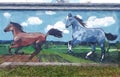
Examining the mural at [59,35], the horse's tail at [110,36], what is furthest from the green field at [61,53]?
the horse's tail at [110,36]

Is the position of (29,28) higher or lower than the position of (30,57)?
higher

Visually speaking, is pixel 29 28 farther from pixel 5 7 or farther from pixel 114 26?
pixel 114 26

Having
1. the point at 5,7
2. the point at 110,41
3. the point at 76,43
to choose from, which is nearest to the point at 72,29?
the point at 76,43

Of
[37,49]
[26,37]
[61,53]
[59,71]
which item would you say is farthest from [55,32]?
[59,71]

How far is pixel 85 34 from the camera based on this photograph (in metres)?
13.2

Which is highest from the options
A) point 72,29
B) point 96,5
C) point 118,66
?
point 96,5

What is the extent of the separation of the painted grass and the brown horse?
105 centimetres

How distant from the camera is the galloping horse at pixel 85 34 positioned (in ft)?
42.9

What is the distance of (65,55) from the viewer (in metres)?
13.0

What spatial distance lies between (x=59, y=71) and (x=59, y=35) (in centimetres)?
189

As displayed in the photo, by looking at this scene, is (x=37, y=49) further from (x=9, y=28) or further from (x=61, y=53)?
(x=9, y=28)

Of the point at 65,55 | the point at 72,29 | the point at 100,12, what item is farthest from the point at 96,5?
the point at 65,55

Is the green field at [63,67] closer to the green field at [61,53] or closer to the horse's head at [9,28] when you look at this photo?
the green field at [61,53]

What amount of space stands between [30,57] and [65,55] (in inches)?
47.9
